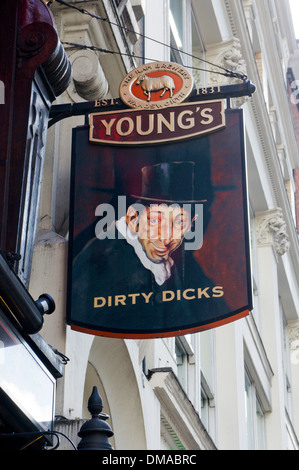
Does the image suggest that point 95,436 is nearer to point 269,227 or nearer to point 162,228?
point 162,228

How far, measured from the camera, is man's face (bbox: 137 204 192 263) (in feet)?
29.1

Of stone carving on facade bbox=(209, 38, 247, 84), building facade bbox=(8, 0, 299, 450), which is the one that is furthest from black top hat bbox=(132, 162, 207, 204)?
stone carving on facade bbox=(209, 38, 247, 84)

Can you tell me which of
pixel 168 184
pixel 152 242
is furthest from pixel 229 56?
pixel 152 242

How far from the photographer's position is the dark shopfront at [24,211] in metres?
6.70

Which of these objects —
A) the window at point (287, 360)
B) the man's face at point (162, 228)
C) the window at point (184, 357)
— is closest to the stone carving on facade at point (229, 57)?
the window at point (184, 357)

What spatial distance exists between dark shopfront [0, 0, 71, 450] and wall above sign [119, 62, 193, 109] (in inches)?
45.3

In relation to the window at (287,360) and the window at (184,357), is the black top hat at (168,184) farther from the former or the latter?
the window at (287,360)

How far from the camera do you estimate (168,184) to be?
911 cm

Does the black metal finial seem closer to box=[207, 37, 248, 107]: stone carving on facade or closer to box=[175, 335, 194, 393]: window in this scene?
box=[175, 335, 194, 393]: window

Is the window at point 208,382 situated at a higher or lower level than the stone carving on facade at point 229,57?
lower

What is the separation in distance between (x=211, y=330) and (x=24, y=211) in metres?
13.1

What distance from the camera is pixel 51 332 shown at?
363 inches

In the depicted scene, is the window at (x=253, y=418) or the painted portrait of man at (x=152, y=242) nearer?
the painted portrait of man at (x=152, y=242)

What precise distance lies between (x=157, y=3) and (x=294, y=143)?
2174cm
